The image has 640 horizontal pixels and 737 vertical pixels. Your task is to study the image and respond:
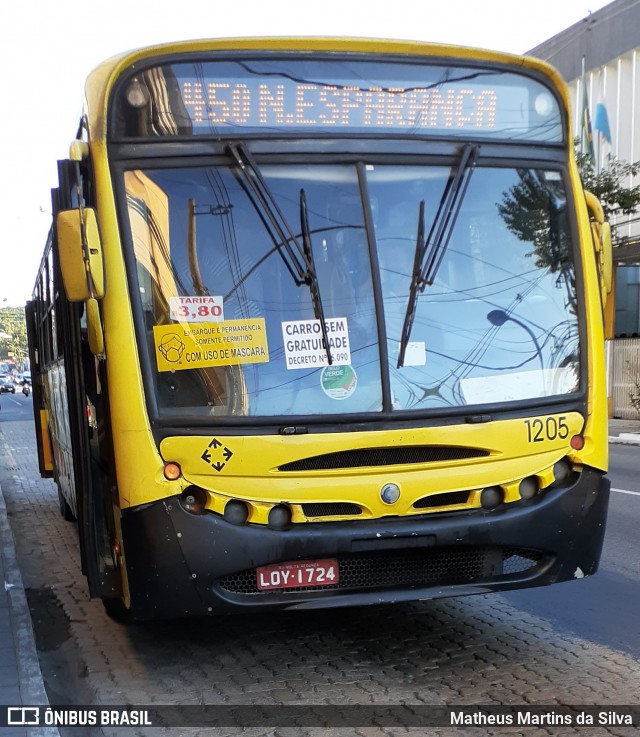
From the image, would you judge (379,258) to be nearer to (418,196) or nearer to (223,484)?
(418,196)

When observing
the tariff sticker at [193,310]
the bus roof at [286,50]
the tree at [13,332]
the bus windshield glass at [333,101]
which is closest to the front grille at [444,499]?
the tariff sticker at [193,310]

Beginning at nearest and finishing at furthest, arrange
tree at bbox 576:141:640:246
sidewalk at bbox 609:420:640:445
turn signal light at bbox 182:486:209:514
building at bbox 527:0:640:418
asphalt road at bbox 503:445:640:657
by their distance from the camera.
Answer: turn signal light at bbox 182:486:209:514 < asphalt road at bbox 503:445:640:657 < sidewalk at bbox 609:420:640:445 < tree at bbox 576:141:640:246 < building at bbox 527:0:640:418

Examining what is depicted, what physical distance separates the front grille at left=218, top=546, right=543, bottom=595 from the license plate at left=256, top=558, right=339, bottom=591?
3cm

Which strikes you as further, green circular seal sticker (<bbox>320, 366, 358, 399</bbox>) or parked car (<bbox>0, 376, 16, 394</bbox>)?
parked car (<bbox>0, 376, 16, 394</bbox>)

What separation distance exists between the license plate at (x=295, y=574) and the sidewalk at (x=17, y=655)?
1179 millimetres

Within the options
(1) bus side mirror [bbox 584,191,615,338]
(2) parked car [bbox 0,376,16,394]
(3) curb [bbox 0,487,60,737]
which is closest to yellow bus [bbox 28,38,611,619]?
(1) bus side mirror [bbox 584,191,615,338]

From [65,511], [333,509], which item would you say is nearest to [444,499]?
[333,509]

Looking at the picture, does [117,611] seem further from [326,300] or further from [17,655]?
[326,300]

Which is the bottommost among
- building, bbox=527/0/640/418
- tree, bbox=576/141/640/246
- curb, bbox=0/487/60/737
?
curb, bbox=0/487/60/737

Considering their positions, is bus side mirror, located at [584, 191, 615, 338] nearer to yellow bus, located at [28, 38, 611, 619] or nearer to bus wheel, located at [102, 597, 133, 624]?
yellow bus, located at [28, 38, 611, 619]

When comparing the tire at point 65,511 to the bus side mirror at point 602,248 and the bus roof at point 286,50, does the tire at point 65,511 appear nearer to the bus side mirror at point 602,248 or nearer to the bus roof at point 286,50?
the bus roof at point 286,50

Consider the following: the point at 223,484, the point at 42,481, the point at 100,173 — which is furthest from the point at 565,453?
the point at 42,481

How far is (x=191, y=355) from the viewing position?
5180mm

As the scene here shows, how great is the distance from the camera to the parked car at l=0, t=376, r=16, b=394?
267ft
